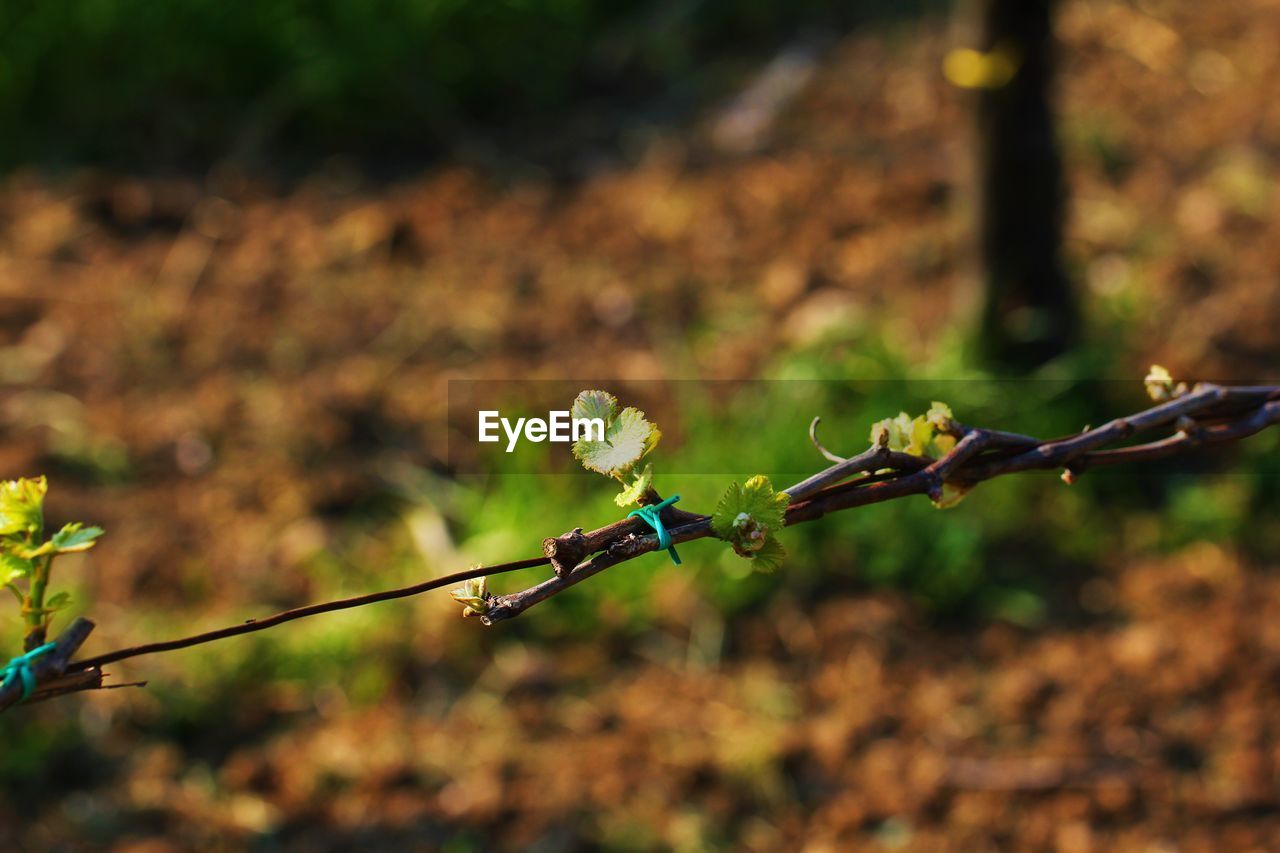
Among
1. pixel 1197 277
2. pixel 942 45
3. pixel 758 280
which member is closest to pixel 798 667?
pixel 758 280

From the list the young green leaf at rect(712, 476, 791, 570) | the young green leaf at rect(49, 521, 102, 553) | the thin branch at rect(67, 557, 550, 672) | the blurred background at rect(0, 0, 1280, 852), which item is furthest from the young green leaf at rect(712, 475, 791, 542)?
the blurred background at rect(0, 0, 1280, 852)

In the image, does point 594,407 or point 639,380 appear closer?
point 594,407

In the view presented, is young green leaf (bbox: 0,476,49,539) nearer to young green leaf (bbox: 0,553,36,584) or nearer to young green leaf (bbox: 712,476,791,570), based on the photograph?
young green leaf (bbox: 0,553,36,584)

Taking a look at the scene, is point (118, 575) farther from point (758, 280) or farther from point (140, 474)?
point (758, 280)

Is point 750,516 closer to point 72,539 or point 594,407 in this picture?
point 594,407

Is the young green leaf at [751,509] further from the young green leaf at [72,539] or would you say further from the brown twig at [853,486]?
the young green leaf at [72,539]

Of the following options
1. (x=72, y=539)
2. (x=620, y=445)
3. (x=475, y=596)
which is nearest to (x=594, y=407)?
(x=620, y=445)
